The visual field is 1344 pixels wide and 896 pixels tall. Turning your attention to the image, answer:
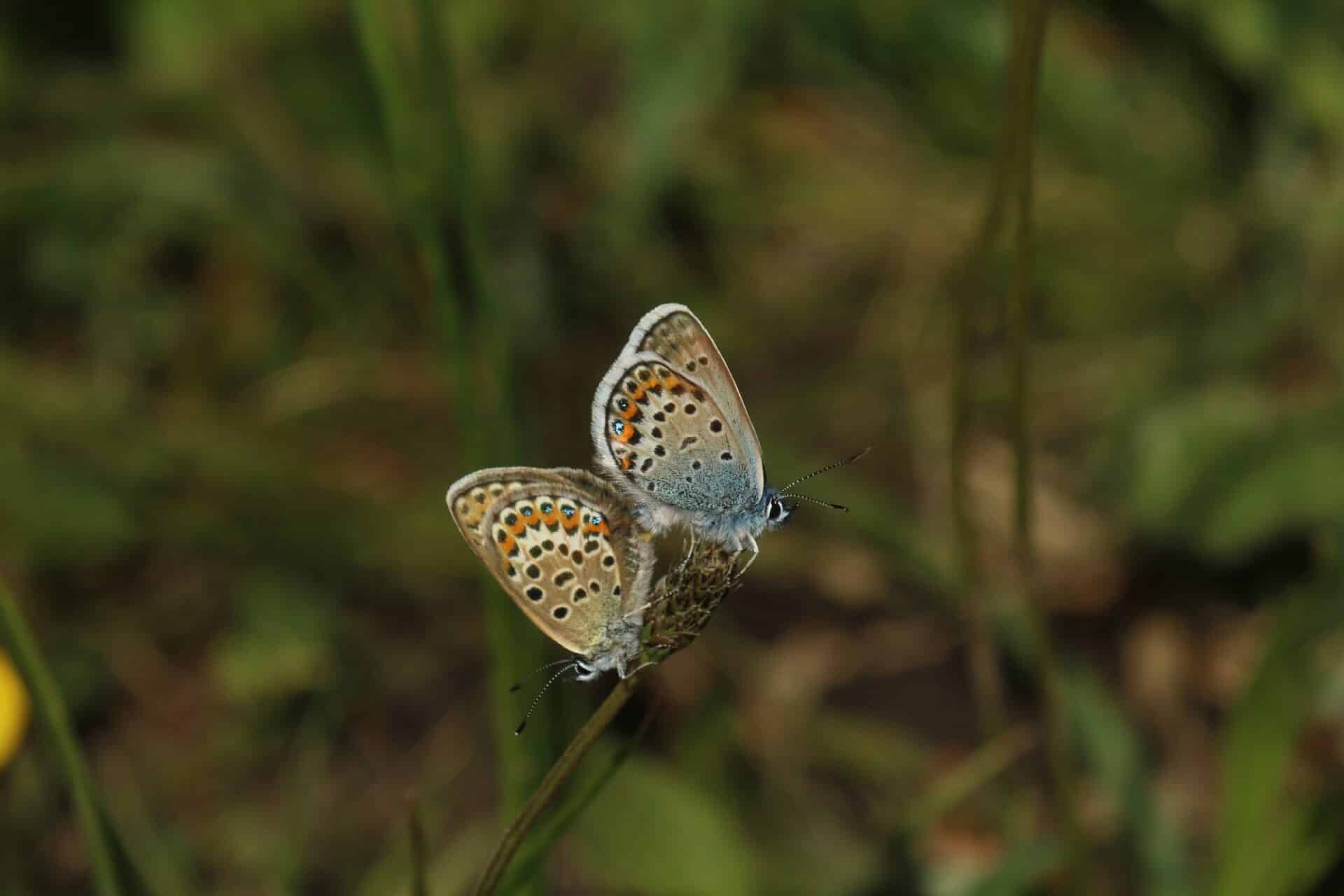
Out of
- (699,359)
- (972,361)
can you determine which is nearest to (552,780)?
(699,359)

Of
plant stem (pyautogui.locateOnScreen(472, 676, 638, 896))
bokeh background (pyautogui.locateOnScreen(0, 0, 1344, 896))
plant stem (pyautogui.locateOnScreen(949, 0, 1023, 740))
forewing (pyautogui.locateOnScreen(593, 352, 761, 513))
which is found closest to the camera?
plant stem (pyautogui.locateOnScreen(472, 676, 638, 896))

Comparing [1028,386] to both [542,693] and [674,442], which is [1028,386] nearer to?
[674,442]

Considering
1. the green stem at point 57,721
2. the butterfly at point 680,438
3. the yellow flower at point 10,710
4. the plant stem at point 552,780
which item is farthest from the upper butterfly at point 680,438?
the yellow flower at point 10,710

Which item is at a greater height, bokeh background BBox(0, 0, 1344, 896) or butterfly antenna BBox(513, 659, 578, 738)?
butterfly antenna BBox(513, 659, 578, 738)

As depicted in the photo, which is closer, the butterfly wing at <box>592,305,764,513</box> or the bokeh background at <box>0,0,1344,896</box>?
the butterfly wing at <box>592,305,764,513</box>

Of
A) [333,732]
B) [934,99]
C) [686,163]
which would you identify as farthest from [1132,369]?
[333,732]

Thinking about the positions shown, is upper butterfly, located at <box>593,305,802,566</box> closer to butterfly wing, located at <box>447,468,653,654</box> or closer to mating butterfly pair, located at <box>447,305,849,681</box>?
mating butterfly pair, located at <box>447,305,849,681</box>

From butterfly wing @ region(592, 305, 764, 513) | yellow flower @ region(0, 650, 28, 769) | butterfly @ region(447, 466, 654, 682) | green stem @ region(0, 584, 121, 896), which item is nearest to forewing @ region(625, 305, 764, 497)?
butterfly wing @ region(592, 305, 764, 513)
